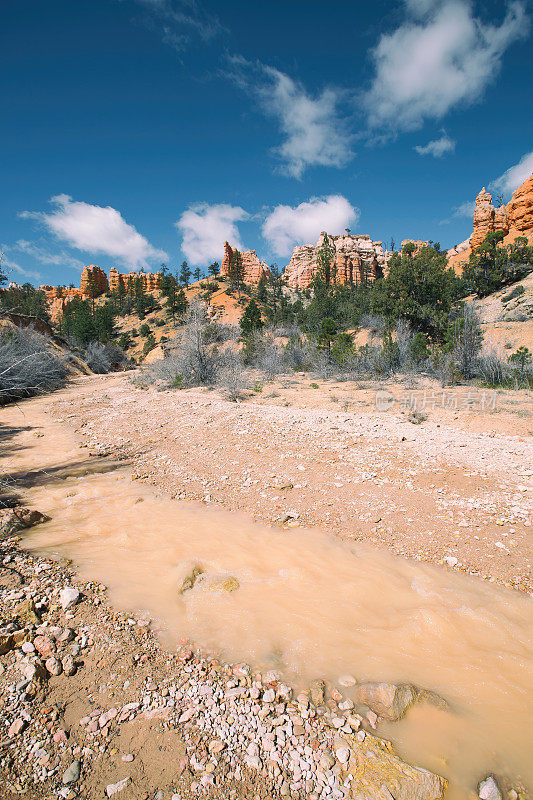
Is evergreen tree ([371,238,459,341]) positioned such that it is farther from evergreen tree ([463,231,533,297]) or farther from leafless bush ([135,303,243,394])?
leafless bush ([135,303,243,394])

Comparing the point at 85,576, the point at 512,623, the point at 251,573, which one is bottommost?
the point at 512,623

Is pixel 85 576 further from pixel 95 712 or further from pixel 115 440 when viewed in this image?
pixel 115 440

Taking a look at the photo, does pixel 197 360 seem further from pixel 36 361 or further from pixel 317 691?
pixel 317 691

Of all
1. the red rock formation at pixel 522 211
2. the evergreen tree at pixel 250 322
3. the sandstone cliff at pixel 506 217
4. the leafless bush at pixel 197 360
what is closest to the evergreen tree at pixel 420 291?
the evergreen tree at pixel 250 322

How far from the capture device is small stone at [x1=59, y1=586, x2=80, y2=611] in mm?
2366

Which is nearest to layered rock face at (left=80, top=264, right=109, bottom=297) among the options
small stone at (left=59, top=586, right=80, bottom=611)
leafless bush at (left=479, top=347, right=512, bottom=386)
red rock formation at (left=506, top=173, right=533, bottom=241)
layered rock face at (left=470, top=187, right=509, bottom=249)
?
layered rock face at (left=470, top=187, right=509, bottom=249)

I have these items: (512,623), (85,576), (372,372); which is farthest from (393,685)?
(372,372)

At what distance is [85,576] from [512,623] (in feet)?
10.9

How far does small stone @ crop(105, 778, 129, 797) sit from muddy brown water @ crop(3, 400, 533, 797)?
76 centimetres

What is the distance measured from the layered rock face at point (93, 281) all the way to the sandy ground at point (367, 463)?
247ft

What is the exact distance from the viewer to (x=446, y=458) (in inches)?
205

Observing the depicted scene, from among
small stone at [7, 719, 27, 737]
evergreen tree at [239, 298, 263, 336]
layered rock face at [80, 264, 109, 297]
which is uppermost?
layered rock face at [80, 264, 109, 297]

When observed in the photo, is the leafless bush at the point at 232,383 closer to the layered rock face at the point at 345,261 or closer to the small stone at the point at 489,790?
the small stone at the point at 489,790

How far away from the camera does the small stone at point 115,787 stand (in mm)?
1399
